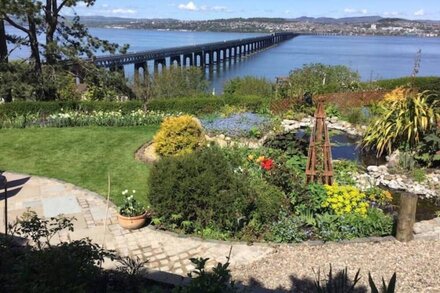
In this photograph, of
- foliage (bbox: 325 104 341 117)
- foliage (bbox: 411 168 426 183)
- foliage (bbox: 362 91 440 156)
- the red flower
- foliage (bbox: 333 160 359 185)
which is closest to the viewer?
the red flower

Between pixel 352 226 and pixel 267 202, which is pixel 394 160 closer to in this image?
pixel 352 226

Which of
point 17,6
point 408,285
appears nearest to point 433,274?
point 408,285

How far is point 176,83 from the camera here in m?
29.1

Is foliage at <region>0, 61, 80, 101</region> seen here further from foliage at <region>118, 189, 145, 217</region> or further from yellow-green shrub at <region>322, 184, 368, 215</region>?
yellow-green shrub at <region>322, 184, 368, 215</region>

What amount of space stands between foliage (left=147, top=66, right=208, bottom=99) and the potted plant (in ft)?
69.5

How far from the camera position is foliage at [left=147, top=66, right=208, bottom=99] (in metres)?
28.4

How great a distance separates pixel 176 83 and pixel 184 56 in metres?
47.1

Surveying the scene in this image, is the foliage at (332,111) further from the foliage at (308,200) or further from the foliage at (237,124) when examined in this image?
the foliage at (308,200)

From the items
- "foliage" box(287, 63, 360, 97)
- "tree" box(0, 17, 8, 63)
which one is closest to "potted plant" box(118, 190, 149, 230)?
"foliage" box(287, 63, 360, 97)

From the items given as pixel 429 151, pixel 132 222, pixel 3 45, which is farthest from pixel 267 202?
pixel 3 45

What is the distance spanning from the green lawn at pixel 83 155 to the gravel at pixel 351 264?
118 inches

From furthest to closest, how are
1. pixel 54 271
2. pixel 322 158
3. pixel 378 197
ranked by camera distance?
pixel 322 158
pixel 378 197
pixel 54 271

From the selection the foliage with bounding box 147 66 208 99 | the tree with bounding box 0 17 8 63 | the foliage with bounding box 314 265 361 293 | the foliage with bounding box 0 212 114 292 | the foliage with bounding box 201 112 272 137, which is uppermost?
the tree with bounding box 0 17 8 63

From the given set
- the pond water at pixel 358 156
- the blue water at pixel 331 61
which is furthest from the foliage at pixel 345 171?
the blue water at pixel 331 61
